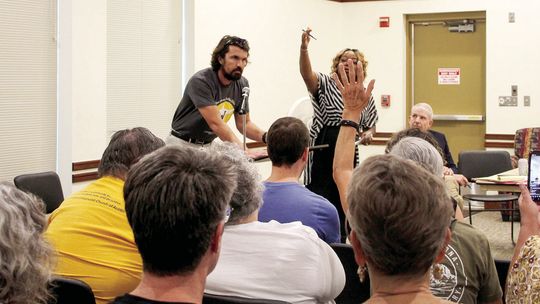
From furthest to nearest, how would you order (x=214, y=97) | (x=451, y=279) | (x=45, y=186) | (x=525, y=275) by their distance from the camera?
(x=214, y=97) < (x=45, y=186) < (x=451, y=279) < (x=525, y=275)

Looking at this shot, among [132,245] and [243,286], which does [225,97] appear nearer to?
[132,245]

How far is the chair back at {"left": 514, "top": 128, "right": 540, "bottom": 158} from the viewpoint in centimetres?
813

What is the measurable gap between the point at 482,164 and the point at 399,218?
5.93m

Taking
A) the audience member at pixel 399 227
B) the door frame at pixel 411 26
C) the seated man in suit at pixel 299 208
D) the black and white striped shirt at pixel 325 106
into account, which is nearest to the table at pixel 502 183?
the black and white striped shirt at pixel 325 106

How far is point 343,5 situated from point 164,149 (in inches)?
331

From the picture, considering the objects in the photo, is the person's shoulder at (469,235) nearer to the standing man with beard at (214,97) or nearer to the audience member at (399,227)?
the audience member at (399,227)

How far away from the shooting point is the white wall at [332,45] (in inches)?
288

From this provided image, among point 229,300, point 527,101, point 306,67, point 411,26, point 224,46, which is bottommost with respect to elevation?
point 229,300

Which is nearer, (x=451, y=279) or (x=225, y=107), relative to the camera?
(x=451, y=279)

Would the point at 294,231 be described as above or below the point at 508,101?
below

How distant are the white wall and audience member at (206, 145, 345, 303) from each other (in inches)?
155

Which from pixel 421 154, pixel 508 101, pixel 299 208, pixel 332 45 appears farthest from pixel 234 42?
pixel 508 101

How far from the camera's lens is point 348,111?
2934 millimetres

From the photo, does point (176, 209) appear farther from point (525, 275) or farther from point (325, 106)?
point (325, 106)
